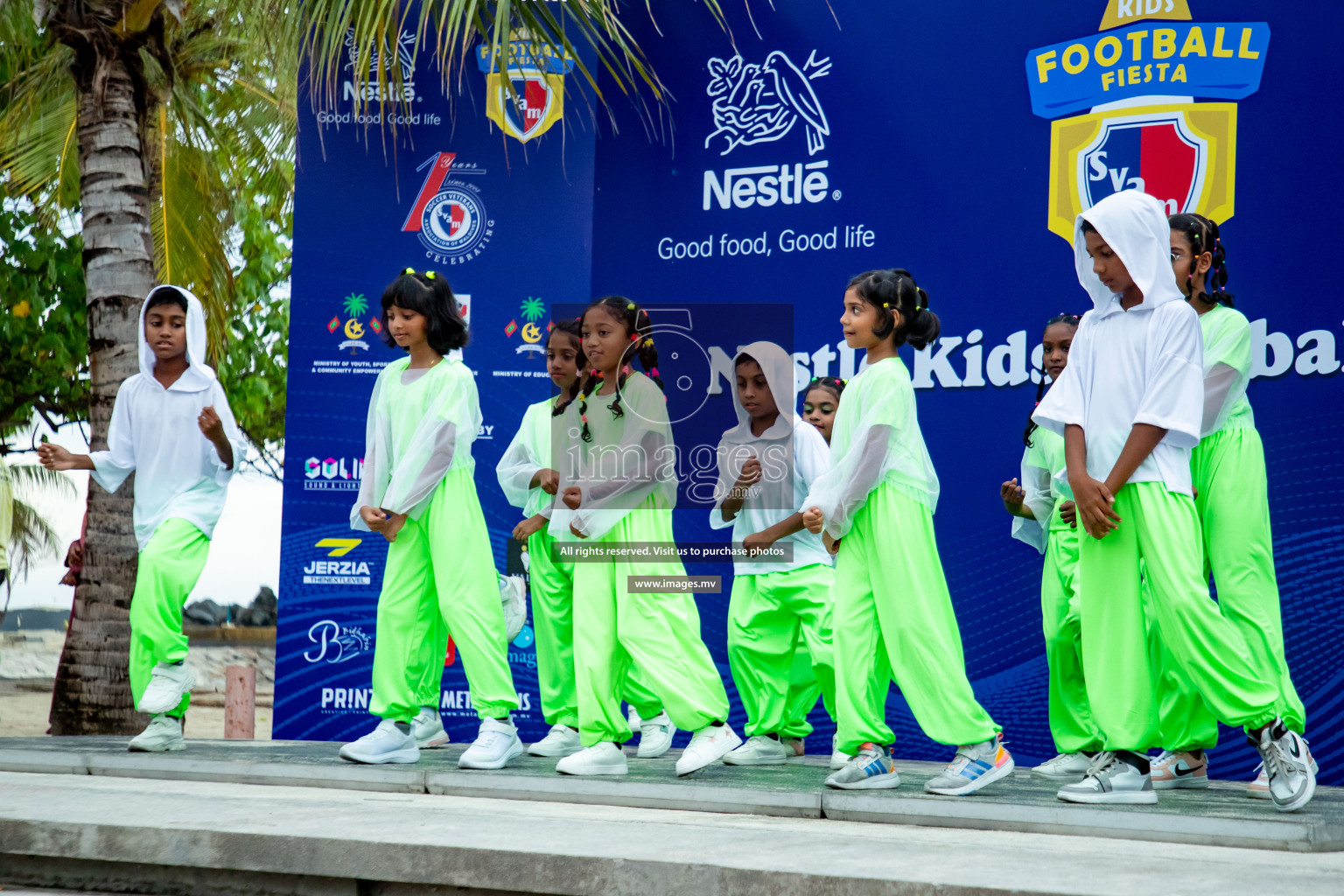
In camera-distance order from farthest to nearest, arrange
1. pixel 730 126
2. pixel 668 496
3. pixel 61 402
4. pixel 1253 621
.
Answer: pixel 61 402
pixel 730 126
pixel 668 496
pixel 1253 621

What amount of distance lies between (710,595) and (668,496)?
7.20 ft

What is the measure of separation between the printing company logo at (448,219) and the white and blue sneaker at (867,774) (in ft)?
13.2

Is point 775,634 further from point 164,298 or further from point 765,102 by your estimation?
point 164,298

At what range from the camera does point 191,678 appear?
5691 millimetres

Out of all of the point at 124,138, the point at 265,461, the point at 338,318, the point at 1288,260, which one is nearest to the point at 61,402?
the point at 265,461

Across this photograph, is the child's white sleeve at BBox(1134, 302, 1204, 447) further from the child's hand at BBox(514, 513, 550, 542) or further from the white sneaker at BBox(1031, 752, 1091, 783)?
the child's hand at BBox(514, 513, 550, 542)

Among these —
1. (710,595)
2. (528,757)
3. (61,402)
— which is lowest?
(528,757)

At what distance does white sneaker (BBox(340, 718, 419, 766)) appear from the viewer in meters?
5.08

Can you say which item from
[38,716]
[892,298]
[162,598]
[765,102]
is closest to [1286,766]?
[892,298]

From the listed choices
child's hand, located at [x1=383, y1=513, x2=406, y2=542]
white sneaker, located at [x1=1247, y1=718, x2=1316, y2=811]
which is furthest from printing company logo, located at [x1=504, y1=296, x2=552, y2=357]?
white sneaker, located at [x1=1247, y1=718, x2=1316, y2=811]

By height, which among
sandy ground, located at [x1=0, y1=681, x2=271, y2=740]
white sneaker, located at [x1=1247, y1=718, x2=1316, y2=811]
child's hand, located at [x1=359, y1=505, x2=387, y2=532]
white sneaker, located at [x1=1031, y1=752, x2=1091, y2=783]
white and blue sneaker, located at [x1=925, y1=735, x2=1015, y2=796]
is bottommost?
sandy ground, located at [x1=0, y1=681, x2=271, y2=740]

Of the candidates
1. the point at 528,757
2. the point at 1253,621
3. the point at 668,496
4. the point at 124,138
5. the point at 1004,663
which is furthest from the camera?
the point at 124,138

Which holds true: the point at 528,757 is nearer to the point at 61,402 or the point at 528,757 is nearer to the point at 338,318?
the point at 338,318

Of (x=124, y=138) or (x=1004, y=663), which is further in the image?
(x=124, y=138)
